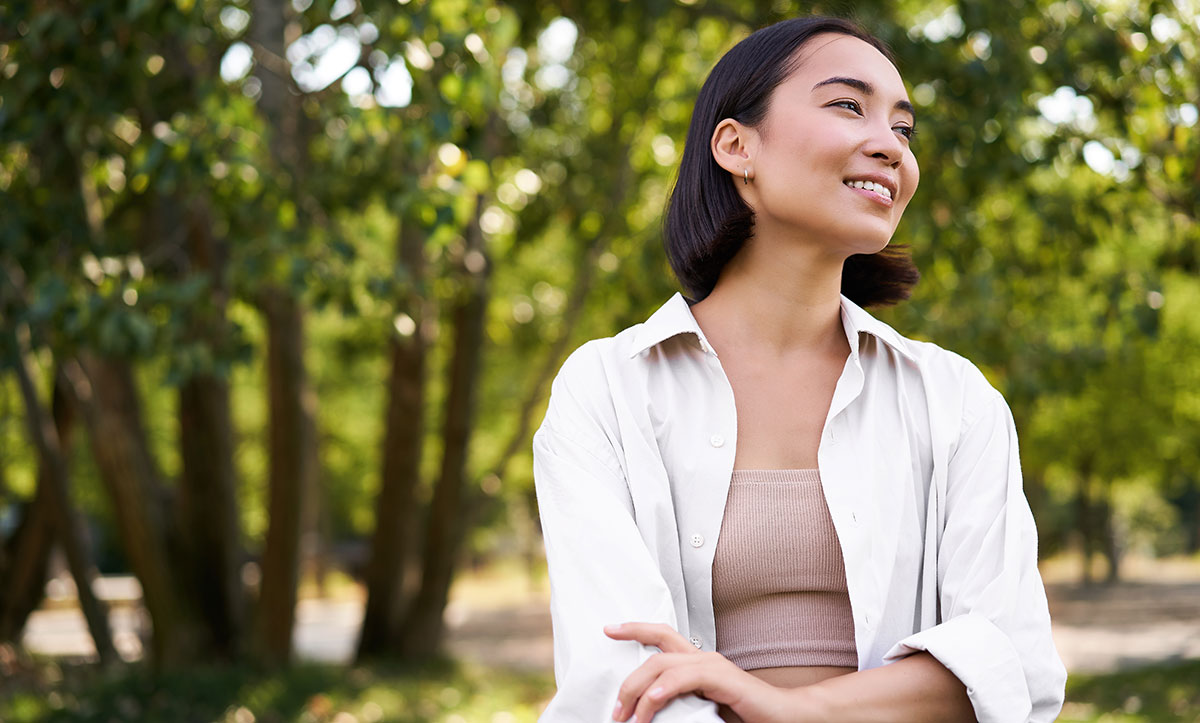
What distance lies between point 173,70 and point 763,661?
6743 millimetres

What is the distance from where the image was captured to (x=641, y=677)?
5.76 feet

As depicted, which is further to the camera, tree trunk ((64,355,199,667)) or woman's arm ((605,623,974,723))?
tree trunk ((64,355,199,667))

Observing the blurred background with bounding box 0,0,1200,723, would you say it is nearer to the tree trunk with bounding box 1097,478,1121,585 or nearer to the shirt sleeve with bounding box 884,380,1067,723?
the shirt sleeve with bounding box 884,380,1067,723

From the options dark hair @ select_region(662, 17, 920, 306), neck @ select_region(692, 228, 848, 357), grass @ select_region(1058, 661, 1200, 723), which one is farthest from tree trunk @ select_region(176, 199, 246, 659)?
neck @ select_region(692, 228, 848, 357)

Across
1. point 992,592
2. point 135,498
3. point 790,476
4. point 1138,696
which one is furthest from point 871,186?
point 1138,696

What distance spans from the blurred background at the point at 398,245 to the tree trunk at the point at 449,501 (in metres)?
0.04

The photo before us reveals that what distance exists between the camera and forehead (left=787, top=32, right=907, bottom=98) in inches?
80.3

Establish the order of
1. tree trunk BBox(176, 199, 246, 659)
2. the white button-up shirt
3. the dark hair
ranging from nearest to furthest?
the white button-up shirt
the dark hair
tree trunk BBox(176, 199, 246, 659)

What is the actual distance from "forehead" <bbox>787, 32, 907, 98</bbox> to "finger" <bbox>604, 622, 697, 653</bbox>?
92cm

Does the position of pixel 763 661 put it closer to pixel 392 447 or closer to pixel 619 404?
pixel 619 404

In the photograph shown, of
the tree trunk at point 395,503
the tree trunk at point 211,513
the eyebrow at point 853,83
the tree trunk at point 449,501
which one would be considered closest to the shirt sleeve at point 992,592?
the eyebrow at point 853,83

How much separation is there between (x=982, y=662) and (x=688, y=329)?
71cm

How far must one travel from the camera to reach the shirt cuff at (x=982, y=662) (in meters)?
1.79

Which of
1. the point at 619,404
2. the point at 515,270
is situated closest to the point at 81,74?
the point at 619,404
